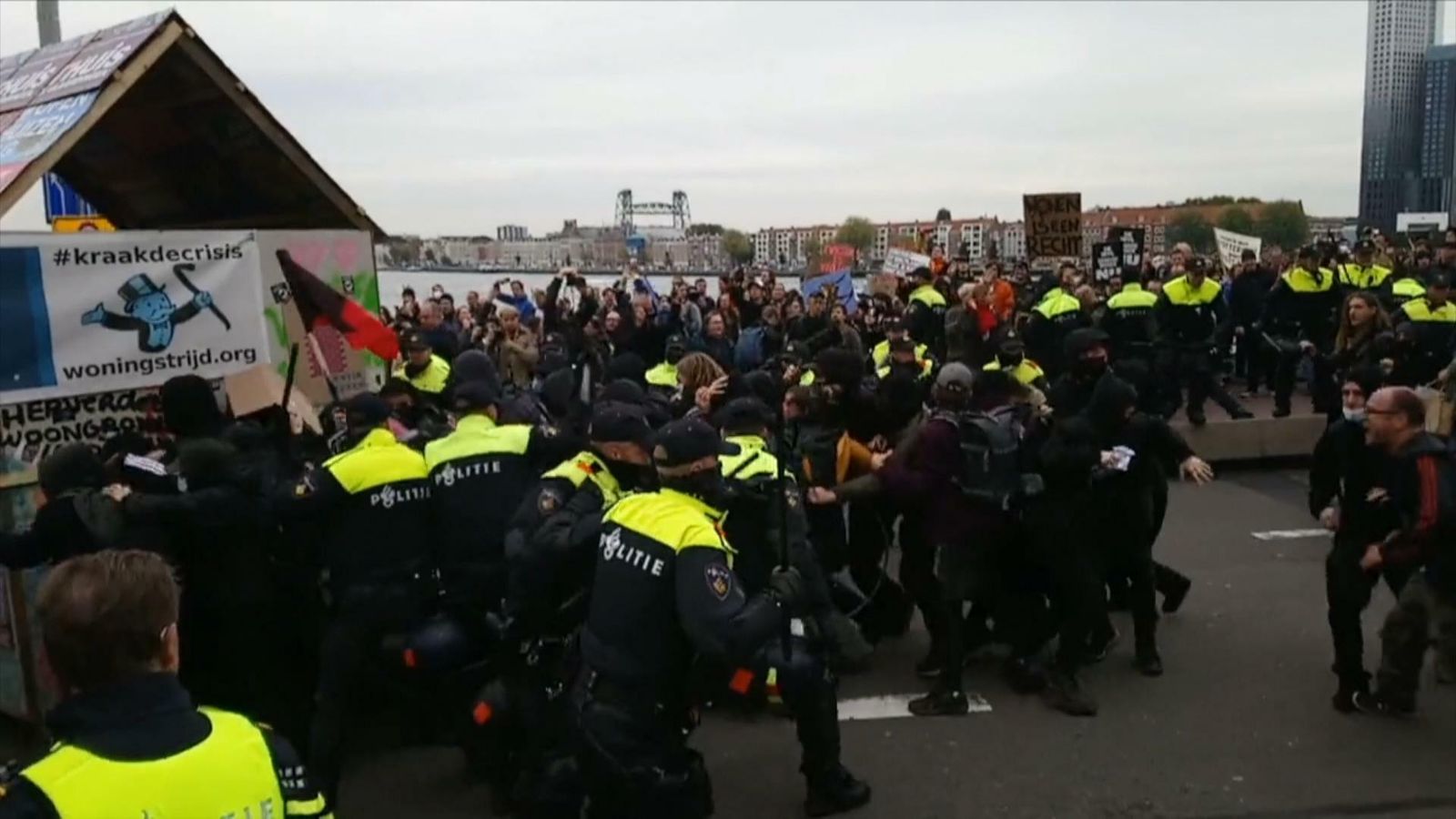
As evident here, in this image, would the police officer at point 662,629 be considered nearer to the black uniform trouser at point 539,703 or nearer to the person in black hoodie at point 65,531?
A: the black uniform trouser at point 539,703

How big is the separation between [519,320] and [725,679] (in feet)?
34.0

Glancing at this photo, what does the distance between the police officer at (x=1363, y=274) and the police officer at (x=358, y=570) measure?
39.3 feet

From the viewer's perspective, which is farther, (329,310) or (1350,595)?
(329,310)

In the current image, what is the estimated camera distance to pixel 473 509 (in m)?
5.31

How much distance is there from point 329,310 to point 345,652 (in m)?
2.34

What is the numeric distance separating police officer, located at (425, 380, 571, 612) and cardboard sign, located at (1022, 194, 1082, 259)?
39.3 ft

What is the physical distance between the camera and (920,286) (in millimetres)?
14773

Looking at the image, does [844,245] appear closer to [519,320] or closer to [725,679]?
[519,320]

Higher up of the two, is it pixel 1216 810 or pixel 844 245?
pixel 844 245

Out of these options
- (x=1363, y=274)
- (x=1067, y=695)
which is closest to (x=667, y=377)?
(x=1067, y=695)

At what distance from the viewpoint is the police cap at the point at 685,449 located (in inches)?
161

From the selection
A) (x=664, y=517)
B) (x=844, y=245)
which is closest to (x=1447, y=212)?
(x=844, y=245)

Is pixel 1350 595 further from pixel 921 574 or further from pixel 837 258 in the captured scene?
pixel 837 258

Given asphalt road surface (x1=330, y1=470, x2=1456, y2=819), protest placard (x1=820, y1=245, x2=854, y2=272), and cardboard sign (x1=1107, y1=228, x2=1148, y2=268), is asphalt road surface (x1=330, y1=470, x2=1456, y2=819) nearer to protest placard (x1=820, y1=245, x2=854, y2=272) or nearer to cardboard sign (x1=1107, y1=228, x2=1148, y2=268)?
cardboard sign (x1=1107, y1=228, x2=1148, y2=268)
